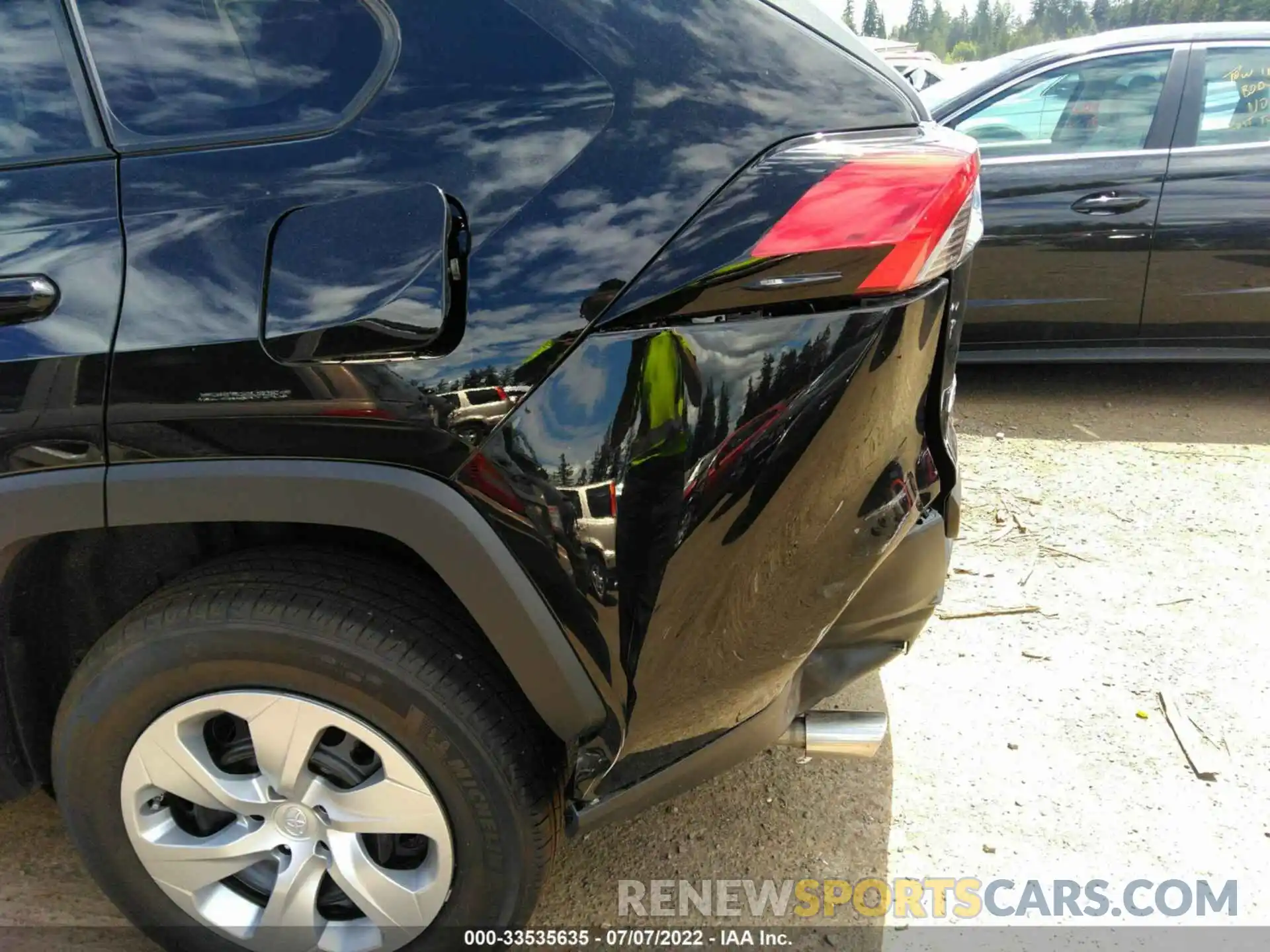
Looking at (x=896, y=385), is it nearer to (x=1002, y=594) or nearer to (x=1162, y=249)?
(x=1002, y=594)

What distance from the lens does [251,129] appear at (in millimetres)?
1461

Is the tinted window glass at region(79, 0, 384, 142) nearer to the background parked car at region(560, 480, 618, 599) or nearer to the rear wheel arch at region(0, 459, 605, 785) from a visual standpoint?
the rear wheel arch at region(0, 459, 605, 785)

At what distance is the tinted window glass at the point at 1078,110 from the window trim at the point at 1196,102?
111 millimetres

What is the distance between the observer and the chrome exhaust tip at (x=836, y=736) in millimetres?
1844

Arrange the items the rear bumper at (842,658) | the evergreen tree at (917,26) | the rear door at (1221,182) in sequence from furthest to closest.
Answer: the evergreen tree at (917,26) < the rear door at (1221,182) < the rear bumper at (842,658)

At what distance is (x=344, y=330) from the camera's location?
1.39 metres

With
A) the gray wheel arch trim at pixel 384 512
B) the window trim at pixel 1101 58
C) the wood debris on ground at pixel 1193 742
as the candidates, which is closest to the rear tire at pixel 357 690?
the gray wheel arch trim at pixel 384 512

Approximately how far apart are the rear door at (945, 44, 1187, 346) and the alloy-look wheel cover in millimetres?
3635

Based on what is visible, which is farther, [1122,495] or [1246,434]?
[1246,434]

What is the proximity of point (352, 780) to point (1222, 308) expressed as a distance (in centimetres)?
438

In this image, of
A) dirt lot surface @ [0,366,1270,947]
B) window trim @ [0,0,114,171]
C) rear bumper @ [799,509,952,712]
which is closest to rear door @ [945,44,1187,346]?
dirt lot surface @ [0,366,1270,947]

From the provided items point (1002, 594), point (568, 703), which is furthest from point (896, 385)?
point (1002, 594)

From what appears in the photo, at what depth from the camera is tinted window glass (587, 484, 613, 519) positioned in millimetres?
1401

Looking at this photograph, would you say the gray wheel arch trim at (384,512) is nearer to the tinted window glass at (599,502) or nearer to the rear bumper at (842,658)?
the tinted window glass at (599,502)
